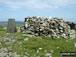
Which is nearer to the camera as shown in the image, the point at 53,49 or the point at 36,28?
the point at 53,49

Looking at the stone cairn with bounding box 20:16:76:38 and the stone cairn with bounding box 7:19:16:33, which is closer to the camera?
the stone cairn with bounding box 20:16:76:38

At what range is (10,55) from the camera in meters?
15.6

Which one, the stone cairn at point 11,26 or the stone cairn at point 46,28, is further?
the stone cairn at point 11,26

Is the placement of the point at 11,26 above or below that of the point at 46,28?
above

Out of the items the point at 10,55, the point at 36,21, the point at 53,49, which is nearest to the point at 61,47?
the point at 53,49

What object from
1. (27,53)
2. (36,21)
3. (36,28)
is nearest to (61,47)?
(27,53)

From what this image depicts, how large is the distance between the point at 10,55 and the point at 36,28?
41.4 feet

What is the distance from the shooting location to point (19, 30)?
3062 centimetres

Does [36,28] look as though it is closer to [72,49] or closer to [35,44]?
[35,44]

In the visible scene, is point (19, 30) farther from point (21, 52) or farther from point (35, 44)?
point (21, 52)

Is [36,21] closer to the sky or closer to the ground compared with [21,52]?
closer to the sky

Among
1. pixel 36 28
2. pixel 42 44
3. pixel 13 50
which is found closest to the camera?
pixel 13 50

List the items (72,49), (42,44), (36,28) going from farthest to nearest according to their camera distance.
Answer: (36,28), (42,44), (72,49)

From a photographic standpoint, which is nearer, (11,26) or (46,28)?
(46,28)
